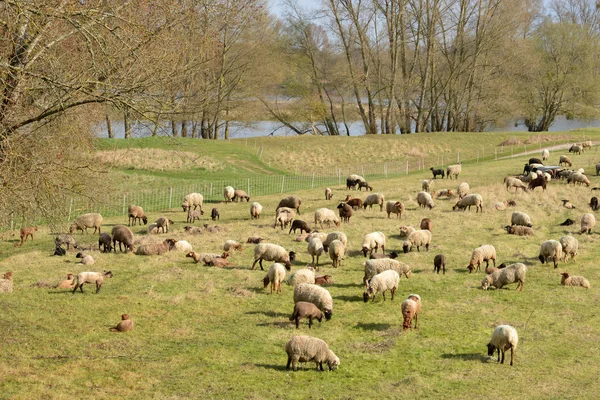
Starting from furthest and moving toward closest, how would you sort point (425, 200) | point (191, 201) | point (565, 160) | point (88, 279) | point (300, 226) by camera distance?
point (565, 160), point (191, 201), point (425, 200), point (300, 226), point (88, 279)

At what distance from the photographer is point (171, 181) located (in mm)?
46688

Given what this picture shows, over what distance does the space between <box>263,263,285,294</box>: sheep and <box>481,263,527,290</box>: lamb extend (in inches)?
258

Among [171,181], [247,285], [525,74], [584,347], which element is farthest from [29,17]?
[525,74]

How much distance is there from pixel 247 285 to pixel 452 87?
6866 centimetres

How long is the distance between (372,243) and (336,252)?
2.55 metres

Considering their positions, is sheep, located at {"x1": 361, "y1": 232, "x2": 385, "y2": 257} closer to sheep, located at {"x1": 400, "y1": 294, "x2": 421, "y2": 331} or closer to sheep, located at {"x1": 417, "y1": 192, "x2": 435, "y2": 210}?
sheep, located at {"x1": 400, "y1": 294, "x2": 421, "y2": 331}

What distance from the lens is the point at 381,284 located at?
63.9 feet

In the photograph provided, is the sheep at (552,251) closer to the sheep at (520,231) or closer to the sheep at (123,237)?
the sheep at (520,231)

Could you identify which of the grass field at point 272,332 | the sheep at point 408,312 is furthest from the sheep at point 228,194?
the sheep at point 408,312

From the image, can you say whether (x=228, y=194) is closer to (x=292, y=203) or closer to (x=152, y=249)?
(x=292, y=203)

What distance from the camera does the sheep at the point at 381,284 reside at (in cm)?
1939

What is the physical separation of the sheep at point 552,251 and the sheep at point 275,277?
10253mm

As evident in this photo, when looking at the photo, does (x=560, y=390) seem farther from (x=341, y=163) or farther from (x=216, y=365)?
(x=341, y=163)

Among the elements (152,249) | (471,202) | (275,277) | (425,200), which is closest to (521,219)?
(471,202)
